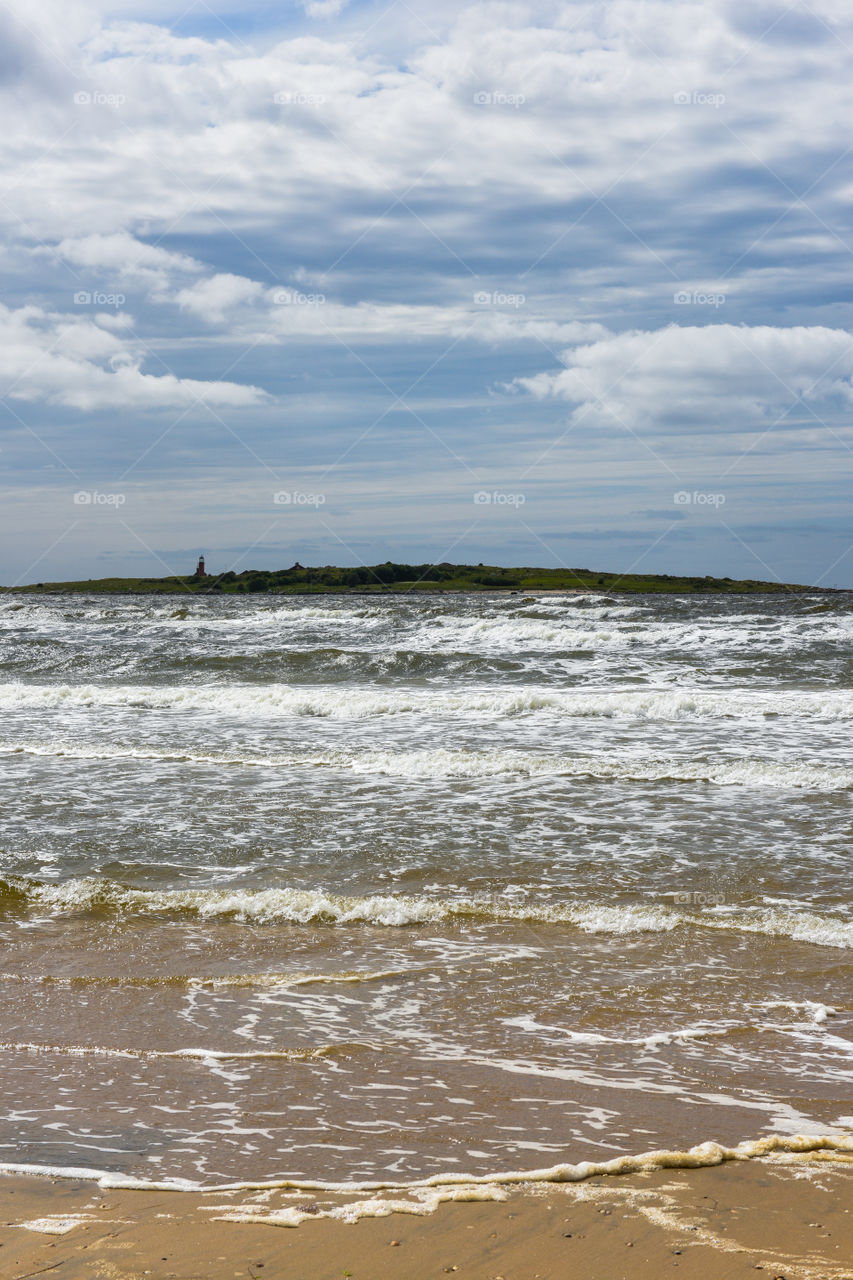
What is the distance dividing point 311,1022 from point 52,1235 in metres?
2.57

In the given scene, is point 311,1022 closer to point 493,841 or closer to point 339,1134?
point 339,1134

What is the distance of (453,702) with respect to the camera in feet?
69.9

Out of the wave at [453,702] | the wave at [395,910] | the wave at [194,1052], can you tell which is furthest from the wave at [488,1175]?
the wave at [453,702]

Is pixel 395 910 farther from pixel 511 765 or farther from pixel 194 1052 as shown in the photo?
pixel 511 765

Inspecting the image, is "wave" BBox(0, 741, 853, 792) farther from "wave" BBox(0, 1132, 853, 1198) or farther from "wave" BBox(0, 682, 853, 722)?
"wave" BBox(0, 1132, 853, 1198)

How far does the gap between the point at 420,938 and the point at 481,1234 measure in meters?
4.20

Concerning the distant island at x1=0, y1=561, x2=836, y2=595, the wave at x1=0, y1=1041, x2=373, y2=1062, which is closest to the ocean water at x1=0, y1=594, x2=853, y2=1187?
the wave at x1=0, y1=1041, x2=373, y2=1062

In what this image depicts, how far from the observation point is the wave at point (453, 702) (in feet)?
65.1

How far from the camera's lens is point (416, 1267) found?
11.0 feet

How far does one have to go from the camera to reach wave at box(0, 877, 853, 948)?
7.89 meters

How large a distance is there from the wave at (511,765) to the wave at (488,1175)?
371 inches

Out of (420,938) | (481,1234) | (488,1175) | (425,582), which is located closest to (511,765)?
(420,938)

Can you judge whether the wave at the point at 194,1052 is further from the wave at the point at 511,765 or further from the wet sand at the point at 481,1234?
the wave at the point at 511,765

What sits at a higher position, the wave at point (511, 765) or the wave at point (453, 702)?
the wave at point (453, 702)
